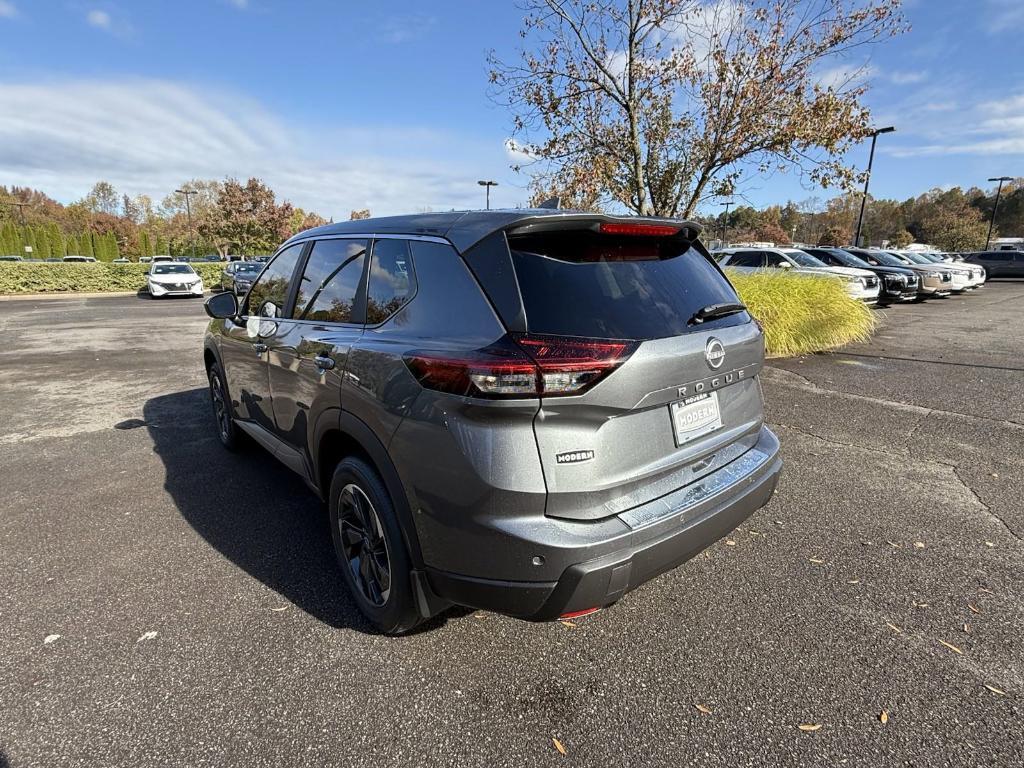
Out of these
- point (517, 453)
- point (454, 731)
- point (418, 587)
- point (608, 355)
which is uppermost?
point (608, 355)

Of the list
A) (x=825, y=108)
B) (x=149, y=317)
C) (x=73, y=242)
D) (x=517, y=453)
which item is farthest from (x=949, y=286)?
(x=73, y=242)

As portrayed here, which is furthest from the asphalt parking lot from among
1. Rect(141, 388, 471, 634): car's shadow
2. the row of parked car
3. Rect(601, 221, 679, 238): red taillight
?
the row of parked car

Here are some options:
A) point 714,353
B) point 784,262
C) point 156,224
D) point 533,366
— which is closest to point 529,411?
point 533,366

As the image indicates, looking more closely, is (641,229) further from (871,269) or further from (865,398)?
(871,269)

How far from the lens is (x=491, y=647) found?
94.8 inches

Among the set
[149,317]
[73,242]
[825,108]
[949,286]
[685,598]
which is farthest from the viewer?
[73,242]

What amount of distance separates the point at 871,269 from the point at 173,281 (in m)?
26.4

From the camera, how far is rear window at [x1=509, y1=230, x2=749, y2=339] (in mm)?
1973

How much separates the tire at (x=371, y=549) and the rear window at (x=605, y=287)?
101cm

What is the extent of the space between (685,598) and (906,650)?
0.90 meters

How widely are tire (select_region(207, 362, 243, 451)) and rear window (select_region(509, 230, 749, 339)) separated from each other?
11.2 ft

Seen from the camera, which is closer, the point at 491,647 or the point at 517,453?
the point at 517,453

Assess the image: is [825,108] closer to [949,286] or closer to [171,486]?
[171,486]

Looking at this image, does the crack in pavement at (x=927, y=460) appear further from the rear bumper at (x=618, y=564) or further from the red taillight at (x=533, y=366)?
the red taillight at (x=533, y=366)
